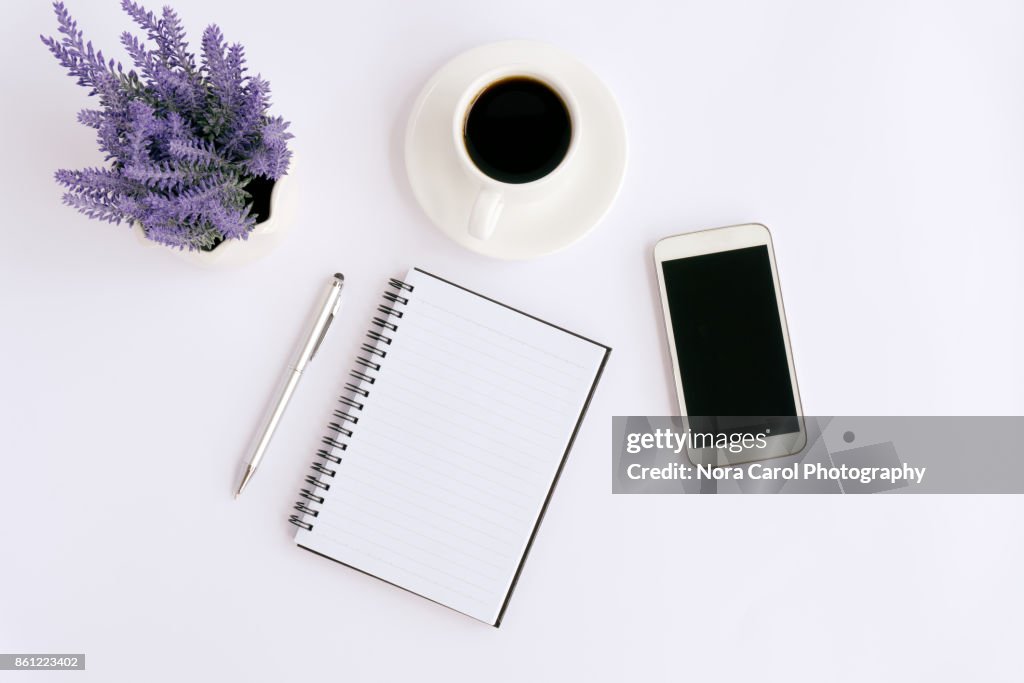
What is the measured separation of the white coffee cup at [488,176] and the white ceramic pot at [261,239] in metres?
0.18

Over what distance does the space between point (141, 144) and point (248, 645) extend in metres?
0.54

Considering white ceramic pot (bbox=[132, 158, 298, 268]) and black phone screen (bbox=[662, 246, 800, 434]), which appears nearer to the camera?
white ceramic pot (bbox=[132, 158, 298, 268])

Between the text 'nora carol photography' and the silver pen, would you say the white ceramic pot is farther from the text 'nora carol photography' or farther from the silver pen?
the text 'nora carol photography'

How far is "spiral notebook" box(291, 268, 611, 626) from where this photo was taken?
2.47 feet

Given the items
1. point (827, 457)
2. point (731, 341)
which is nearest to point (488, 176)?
point (731, 341)

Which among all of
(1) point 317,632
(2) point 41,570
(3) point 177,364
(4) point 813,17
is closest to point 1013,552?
(4) point 813,17

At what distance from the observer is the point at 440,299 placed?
0.77m

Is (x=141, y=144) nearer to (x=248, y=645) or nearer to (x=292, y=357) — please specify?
(x=292, y=357)

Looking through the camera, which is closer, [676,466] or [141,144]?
[141,144]

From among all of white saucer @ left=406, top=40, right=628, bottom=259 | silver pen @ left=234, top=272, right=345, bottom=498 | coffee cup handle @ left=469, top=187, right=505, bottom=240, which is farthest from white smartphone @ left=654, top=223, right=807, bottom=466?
silver pen @ left=234, top=272, right=345, bottom=498

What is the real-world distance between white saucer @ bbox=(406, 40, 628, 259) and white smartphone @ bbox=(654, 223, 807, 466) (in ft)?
0.37

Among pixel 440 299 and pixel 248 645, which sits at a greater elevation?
pixel 440 299

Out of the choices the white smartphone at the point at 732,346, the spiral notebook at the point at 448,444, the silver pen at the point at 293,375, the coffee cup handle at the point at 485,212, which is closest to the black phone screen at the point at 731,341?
the white smartphone at the point at 732,346

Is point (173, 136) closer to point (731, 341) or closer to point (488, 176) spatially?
point (488, 176)
